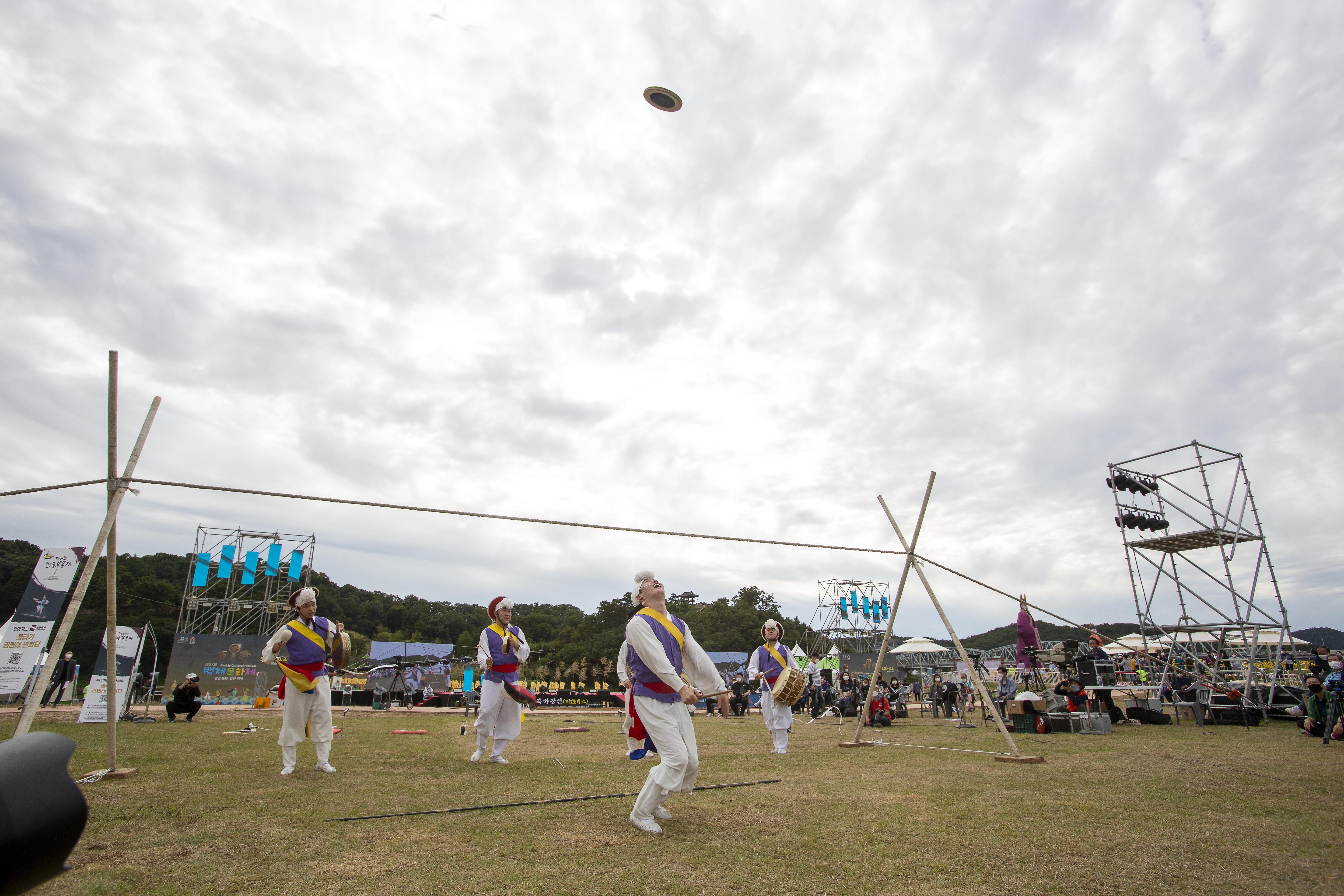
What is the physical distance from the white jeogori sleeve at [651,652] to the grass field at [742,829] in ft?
3.15

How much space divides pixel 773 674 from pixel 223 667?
21.5 m

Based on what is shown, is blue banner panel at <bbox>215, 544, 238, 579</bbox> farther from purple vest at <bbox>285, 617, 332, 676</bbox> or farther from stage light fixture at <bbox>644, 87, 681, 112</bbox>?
stage light fixture at <bbox>644, 87, 681, 112</bbox>

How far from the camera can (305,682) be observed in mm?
7379

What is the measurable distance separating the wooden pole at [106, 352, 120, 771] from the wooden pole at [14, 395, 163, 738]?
4 cm

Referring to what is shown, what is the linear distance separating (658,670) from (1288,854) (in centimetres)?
379

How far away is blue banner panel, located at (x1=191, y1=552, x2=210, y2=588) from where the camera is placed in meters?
25.4

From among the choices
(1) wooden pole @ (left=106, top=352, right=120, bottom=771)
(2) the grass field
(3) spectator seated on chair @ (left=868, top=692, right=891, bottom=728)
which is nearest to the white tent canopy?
(3) spectator seated on chair @ (left=868, top=692, right=891, bottom=728)

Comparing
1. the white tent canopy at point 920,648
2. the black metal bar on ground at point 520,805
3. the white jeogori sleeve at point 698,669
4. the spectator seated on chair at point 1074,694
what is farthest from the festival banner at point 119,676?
the white tent canopy at point 920,648

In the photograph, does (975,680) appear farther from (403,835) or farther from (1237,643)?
(1237,643)

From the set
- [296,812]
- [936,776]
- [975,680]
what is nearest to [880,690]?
[975,680]

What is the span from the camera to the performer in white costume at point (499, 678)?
8.45 meters

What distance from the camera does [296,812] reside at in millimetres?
4891

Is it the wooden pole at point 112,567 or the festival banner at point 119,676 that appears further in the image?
the festival banner at point 119,676

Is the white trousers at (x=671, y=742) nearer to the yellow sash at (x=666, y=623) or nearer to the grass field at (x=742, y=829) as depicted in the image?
the grass field at (x=742, y=829)
